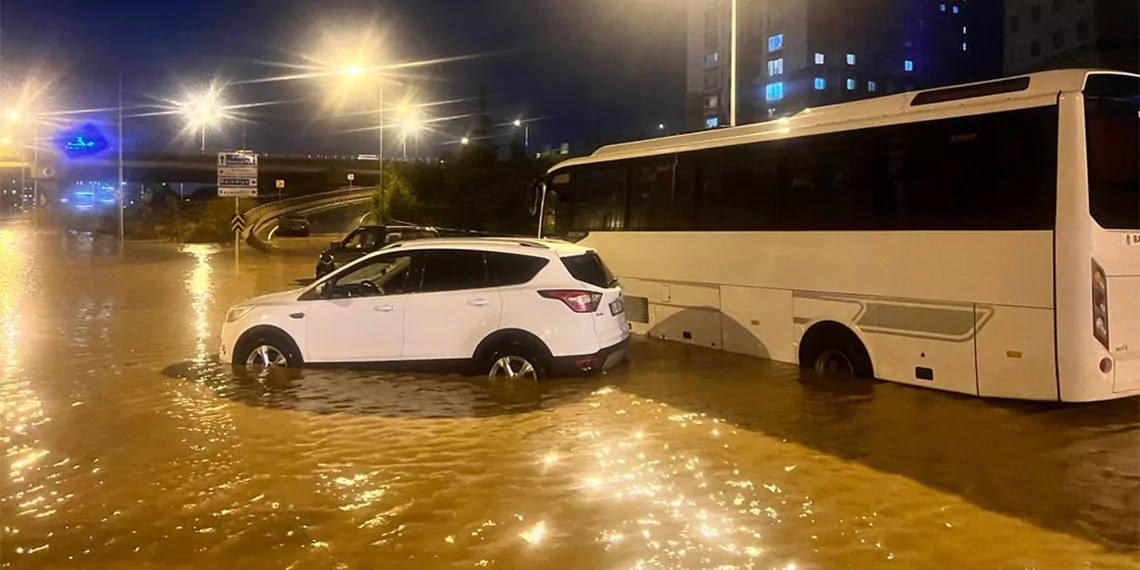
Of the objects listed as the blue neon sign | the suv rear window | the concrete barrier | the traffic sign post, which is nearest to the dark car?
the traffic sign post

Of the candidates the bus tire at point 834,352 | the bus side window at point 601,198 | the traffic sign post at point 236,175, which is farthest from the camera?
the traffic sign post at point 236,175

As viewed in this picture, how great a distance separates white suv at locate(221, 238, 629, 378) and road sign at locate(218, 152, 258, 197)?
26362 millimetres

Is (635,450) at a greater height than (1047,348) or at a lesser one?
lesser

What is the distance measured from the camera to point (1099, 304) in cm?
836

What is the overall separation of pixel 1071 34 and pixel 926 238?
68.0m

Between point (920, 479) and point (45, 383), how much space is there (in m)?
9.51

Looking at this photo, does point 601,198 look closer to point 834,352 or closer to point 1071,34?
point 834,352

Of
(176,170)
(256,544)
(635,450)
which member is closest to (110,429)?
(256,544)

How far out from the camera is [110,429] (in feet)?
27.9

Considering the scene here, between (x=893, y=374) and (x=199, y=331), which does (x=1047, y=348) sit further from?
(x=199, y=331)

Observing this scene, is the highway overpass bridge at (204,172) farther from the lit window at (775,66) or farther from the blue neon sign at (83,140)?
the lit window at (775,66)

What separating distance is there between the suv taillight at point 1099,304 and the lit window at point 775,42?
256 feet

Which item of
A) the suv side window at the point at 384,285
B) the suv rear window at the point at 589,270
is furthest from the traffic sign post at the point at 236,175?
the suv rear window at the point at 589,270

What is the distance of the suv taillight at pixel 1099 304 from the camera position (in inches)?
328
